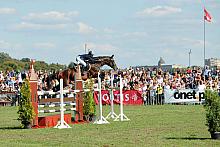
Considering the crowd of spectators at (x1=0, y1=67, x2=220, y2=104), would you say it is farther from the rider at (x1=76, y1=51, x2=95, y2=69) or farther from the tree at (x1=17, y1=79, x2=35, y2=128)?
the tree at (x1=17, y1=79, x2=35, y2=128)

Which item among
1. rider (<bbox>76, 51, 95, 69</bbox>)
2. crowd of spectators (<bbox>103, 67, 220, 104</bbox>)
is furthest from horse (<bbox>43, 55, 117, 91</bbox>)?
crowd of spectators (<bbox>103, 67, 220, 104</bbox>)

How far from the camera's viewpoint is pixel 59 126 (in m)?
19.9

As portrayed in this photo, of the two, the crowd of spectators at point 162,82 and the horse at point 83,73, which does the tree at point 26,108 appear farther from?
the crowd of spectators at point 162,82

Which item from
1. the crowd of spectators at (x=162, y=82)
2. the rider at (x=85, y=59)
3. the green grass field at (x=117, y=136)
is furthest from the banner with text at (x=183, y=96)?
the green grass field at (x=117, y=136)

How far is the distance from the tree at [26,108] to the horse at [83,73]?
17041mm

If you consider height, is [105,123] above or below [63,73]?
below

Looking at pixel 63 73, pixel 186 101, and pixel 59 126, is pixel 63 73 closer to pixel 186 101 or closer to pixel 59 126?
pixel 186 101

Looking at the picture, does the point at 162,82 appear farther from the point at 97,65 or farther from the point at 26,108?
the point at 26,108

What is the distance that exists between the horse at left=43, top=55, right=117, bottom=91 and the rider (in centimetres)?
16

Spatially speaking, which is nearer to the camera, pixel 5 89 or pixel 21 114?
pixel 21 114

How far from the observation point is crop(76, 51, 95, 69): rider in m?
37.5

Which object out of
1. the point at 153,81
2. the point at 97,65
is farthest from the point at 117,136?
the point at 153,81

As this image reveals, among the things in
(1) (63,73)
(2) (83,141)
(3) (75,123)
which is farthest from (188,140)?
(1) (63,73)

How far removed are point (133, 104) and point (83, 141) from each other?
26.2 metres
